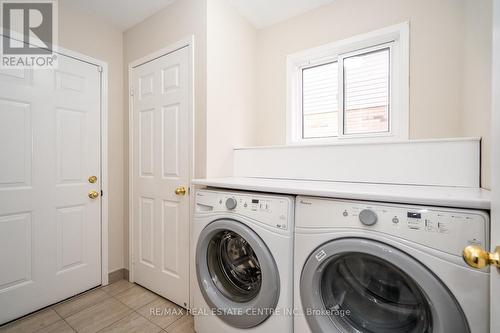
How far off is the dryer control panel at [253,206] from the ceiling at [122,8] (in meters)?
1.69

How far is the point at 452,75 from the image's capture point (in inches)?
53.3

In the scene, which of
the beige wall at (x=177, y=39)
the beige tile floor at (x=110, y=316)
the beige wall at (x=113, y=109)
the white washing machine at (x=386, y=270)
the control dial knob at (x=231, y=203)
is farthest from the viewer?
the beige wall at (x=113, y=109)

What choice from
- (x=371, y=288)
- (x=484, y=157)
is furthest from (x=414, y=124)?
(x=371, y=288)

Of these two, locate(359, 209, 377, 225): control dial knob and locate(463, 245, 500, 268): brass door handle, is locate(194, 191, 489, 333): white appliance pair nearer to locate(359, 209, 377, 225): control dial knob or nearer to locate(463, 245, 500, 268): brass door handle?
locate(359, 209, 377, 225): control dial knob

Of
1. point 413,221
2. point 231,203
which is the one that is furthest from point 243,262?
point 413,221

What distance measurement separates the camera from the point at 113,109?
2.08m

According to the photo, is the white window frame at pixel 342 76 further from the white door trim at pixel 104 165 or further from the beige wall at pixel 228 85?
the white door trim at pixel 104 165

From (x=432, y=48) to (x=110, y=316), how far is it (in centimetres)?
296

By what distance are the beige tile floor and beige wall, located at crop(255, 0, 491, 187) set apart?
167 cm

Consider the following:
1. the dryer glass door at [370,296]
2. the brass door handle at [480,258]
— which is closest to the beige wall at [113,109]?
the dryer glass door at [370,296]

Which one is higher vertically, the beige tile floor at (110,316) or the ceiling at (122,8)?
the ceiling at (122,8)

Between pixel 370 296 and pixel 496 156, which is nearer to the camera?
pixel 496 156

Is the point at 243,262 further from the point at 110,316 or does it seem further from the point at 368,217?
the point at 110,316

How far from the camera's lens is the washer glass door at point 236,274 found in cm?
105
